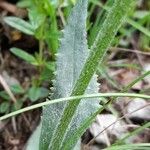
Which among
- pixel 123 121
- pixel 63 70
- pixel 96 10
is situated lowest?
pixel 63 70

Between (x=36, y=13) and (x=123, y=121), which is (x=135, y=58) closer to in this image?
(x=123, y=121)

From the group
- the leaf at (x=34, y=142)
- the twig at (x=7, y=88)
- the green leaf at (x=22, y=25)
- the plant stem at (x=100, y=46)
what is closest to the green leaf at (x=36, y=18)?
the green leaf at (x=22, y=25)

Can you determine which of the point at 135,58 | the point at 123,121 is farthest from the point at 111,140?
the point at 135,58

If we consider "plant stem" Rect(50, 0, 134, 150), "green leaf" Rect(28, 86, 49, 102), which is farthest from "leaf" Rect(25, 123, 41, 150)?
"plant stem" Rect(50, 0, 134, 150)

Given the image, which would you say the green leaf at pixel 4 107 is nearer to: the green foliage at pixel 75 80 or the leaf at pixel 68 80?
the green foliage at pixel 75 80

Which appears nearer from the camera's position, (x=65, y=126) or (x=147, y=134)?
(x=65, y=126)

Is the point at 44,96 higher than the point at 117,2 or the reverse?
higher

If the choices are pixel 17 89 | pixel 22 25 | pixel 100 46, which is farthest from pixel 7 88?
pixel 100 46

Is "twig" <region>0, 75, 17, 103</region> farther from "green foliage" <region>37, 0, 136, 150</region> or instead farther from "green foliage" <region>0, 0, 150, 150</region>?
"green foliage" <region>37, 0, 136, 150</region>
